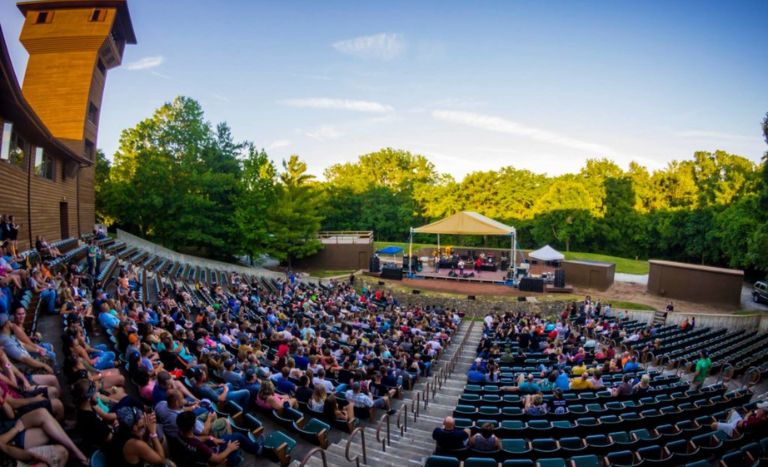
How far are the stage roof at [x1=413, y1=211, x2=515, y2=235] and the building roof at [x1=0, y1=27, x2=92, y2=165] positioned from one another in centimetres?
1931

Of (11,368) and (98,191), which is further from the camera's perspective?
(98,191)

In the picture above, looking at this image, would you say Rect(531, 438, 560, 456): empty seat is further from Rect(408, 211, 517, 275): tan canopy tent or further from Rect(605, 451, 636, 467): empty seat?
Rect(408, 211, 517, 275): tan canopy tent

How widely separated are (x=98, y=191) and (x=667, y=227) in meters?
Answer: 53.9

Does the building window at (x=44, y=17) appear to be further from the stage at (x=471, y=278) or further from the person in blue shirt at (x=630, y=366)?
the person in blue shirt at (x=630, y=366)

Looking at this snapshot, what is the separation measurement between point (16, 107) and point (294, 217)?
19.5m

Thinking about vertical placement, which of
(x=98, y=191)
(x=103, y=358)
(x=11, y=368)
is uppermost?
(x=98, y=191)

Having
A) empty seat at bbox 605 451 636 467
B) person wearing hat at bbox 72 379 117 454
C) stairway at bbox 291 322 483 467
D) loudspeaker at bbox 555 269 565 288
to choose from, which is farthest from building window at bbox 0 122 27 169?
loudspeaker at bbox 555 269 565 288

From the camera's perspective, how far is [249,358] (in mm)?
7895

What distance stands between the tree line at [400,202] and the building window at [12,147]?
12719 millimetres

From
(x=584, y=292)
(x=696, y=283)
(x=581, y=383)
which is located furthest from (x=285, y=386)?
(x=696, y=283)

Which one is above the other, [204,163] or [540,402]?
[204,163]

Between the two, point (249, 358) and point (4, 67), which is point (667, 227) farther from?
point (4, 67)

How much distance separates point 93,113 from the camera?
23.9 m

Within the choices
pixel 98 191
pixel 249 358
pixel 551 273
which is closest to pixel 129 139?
pixel 98 191
